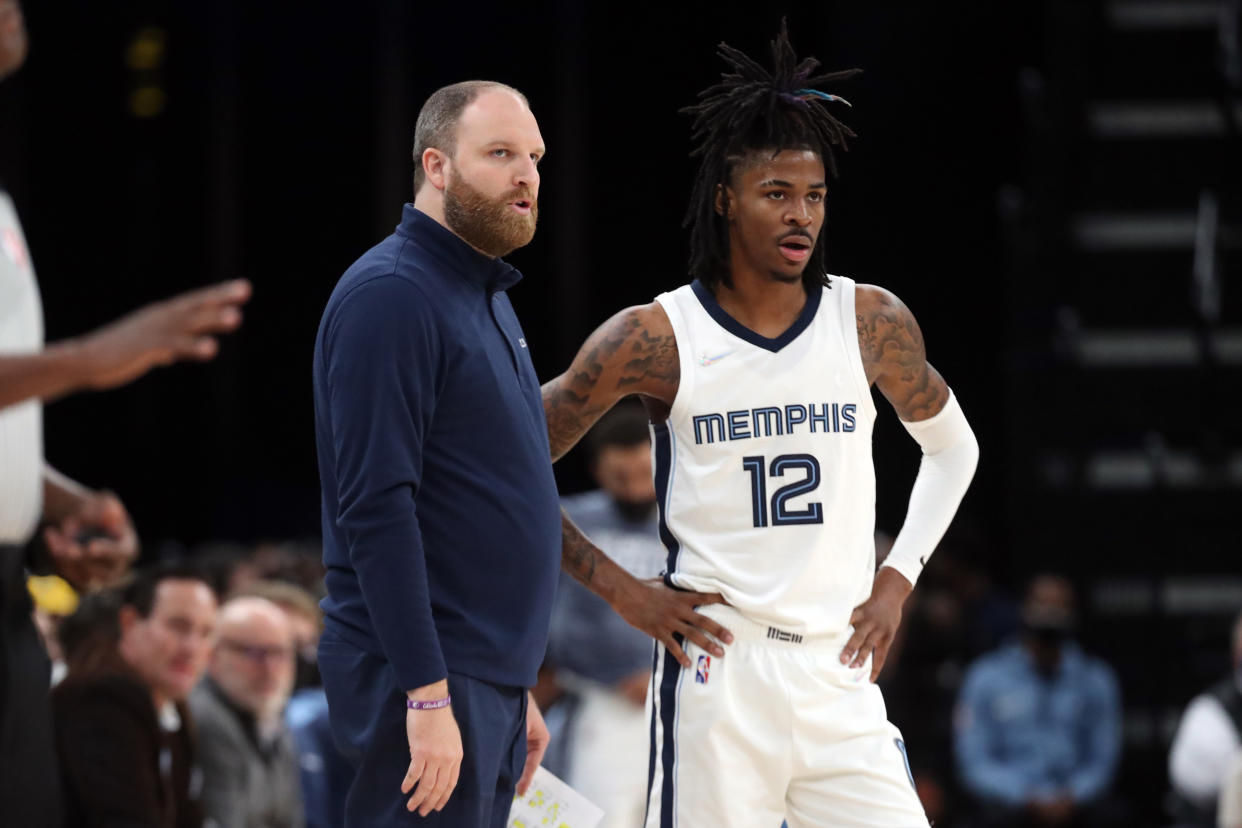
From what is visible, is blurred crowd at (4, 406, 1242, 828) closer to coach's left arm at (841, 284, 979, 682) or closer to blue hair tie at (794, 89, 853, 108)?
coach's left arm at (841, 284, 979, 682)

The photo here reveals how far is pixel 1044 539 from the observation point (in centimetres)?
916

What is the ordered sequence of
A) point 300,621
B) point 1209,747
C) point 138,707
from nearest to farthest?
point 138,707 → point 1209,747 → point 300,621

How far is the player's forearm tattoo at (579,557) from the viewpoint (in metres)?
3.85

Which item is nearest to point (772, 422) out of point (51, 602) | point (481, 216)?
point (481, 216)

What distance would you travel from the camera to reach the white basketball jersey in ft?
11.9

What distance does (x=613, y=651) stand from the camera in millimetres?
5836

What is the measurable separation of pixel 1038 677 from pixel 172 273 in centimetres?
1020

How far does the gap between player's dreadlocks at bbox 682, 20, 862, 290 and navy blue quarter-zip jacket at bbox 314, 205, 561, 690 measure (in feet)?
2.36

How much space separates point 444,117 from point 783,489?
107 cm

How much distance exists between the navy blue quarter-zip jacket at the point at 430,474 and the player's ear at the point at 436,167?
8 cm

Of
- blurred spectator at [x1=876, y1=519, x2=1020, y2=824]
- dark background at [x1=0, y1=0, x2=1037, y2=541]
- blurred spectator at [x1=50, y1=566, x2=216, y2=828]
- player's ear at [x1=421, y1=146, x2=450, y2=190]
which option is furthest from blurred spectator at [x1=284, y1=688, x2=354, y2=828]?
dark background at [x1=0, y1=0, x2=1037, y2=541]

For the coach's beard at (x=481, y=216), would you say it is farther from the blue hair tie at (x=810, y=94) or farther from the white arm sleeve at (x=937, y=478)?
the white arm sleeve at (x=937, y=478)

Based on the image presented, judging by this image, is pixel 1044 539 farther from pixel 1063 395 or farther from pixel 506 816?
pixel 506 816

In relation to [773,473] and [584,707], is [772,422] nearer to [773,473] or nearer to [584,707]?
[773,473]
